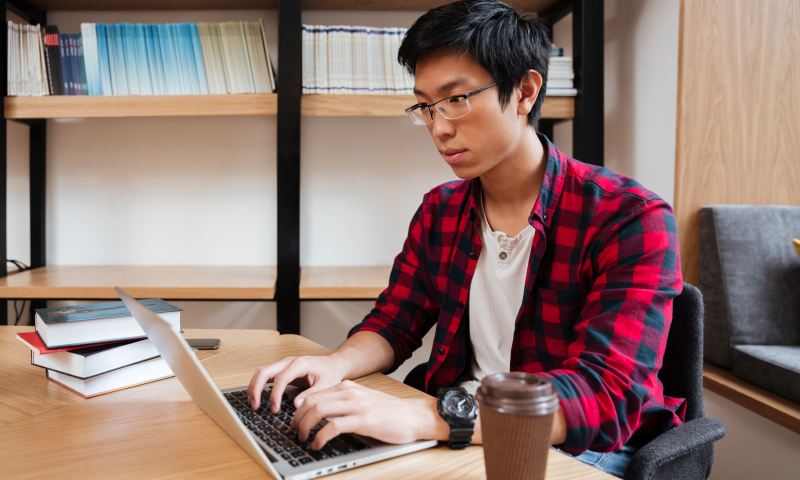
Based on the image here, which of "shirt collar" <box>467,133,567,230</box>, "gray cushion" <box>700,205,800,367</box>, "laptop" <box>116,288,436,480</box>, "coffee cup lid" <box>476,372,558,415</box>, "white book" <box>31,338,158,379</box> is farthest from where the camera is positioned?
"gray cushion" <box>700,205,800,367</box>

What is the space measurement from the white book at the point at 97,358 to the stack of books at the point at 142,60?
1.32 metres

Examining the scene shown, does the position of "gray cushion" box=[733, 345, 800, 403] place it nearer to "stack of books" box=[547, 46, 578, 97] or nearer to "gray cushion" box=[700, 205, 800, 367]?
"gray cushion" box=[700, 205, 800, 367]

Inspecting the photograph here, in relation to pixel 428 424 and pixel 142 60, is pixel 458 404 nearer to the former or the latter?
pixel 428 424

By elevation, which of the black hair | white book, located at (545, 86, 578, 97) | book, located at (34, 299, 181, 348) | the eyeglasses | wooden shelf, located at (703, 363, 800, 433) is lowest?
wooden shelf, located at (703, 363, 800, 433)

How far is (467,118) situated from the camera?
1.14 meters

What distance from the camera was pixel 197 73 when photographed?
214 cm

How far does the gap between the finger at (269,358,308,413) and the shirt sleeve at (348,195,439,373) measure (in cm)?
29

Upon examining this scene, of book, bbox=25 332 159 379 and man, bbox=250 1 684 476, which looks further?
book, bbox=25 332 159 379

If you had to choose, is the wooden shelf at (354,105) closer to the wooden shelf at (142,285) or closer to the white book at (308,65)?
the white book at (308,65)

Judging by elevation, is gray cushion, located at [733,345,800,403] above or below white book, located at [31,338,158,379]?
below

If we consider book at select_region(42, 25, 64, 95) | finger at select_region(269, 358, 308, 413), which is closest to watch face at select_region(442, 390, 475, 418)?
finger at select_region(269, 358, 308, 413)

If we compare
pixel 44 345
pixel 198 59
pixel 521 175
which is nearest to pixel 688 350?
pixel 521 175

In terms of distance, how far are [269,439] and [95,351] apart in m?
0.39

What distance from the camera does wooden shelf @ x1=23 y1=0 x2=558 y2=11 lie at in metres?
2.28
